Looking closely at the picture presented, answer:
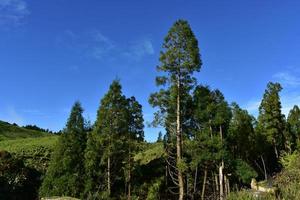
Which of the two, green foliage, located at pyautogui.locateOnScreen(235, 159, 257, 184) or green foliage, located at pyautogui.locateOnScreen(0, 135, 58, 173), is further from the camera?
green foliage, located at pyautogui.locateOnScreen(0, 135, 58, 173)

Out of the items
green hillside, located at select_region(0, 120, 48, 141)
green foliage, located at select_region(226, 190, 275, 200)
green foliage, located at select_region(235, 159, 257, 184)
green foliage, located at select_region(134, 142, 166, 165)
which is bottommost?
green foliage, located at select_region(226, 190, 275, 200)

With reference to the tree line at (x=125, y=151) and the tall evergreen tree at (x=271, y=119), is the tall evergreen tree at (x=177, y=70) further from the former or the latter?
the tall evergreen tree at (x=271, y=119)

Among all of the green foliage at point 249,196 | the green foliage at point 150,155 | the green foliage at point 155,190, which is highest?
the green foliage at point 150,155

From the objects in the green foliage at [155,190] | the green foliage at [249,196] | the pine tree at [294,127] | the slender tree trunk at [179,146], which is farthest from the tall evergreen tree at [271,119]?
the green foliage at [249,196]

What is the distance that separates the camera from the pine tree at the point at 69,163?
3097 cm

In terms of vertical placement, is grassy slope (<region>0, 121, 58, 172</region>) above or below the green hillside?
below

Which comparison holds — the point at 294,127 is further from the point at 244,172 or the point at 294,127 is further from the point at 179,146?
the point at 179,146

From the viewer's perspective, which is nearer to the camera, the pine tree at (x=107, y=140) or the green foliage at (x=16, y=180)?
the pine tree at (x=107, y=140)

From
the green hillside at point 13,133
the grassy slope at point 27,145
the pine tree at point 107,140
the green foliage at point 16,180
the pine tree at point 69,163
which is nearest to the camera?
the pine tree at point 69,163

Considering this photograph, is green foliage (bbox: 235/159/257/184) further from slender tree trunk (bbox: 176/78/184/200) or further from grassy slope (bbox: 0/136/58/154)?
grassy slope (bbox: 0/136/58/154)

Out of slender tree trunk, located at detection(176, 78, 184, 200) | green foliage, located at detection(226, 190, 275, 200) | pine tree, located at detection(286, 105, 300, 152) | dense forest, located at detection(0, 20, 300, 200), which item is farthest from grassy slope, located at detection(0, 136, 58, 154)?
green foliage, located at detection(226, 190, 275, 200)

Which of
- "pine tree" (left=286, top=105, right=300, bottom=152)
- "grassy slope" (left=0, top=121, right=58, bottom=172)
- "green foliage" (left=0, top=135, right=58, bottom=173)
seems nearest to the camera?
"green foliage" (left=0, top=135, right=58, bottom=173)

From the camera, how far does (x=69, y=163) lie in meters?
31.8

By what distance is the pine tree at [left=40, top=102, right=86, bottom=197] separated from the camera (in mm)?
30969
